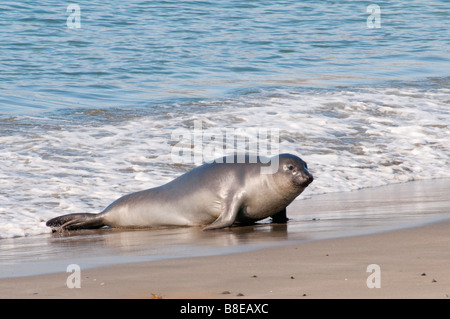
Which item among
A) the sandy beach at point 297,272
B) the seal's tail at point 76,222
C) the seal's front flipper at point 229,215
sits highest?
the sandy beach at point 297,272

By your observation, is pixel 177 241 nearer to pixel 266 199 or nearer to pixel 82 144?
pixel 266 199

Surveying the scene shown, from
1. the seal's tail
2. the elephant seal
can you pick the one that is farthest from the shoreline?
the seal's tail

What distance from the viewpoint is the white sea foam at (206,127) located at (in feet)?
25.9

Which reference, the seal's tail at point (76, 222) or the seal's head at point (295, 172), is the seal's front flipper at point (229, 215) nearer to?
the seal's head at point (295, 172)

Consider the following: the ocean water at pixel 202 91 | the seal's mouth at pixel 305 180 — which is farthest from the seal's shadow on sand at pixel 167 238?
the ocean water at pixel 202 91

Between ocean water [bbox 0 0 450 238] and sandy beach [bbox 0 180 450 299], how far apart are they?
245 centimetres

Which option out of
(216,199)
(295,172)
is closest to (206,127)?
(216,199)

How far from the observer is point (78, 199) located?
25.4ft

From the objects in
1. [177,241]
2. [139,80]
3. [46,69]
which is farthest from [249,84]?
[177,241]

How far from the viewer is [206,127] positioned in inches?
453

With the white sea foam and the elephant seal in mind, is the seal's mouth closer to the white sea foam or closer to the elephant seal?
the elephant seal

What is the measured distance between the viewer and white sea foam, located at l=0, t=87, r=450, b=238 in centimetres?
791
